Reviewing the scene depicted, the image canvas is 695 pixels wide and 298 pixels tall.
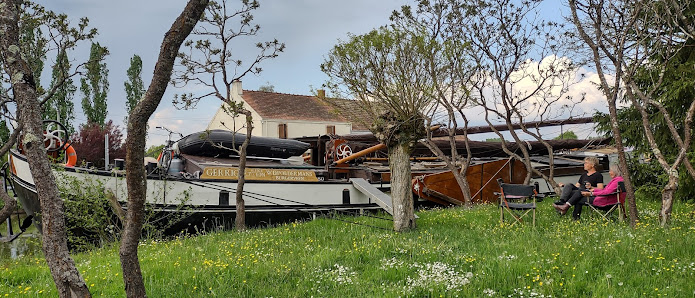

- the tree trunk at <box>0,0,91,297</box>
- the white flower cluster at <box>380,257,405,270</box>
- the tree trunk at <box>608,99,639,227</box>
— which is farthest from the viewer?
the tree trunk at <box>608,99,639,227</box>

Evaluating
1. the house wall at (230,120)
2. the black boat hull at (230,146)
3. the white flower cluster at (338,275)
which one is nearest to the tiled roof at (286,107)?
the house wall at (230,120)

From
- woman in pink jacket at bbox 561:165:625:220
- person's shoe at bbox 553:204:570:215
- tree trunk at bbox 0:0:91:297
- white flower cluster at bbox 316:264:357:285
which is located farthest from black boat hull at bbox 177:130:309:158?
tree trunk at bbox 0:0:91:297

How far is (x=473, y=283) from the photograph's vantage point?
16.6 ft

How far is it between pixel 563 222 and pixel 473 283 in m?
4.49

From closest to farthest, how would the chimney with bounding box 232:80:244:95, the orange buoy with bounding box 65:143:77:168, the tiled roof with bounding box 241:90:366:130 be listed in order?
the orange buoy with bounding box 65:143:77:168, the tiled roof with bounding box 241:90:366:130, the chimney with bounding box 232:80:244:95

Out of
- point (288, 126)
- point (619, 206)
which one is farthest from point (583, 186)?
point (288, 126)

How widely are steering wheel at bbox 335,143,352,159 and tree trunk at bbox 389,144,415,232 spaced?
674 cm

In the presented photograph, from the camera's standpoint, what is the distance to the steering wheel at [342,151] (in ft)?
50.9

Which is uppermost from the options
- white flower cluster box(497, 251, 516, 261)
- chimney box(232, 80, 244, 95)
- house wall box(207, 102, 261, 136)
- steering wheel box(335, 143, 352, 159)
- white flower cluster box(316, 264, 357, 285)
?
chimney box(232, 80, 244, 95)

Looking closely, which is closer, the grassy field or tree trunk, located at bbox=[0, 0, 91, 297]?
tree trunk, located at bbox=[0, 0, 91, 297]

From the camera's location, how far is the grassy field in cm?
495

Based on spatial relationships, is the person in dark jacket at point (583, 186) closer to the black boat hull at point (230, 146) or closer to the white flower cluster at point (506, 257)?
the white flower cluster at point (506, 257)

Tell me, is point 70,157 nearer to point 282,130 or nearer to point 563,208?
point 563,208

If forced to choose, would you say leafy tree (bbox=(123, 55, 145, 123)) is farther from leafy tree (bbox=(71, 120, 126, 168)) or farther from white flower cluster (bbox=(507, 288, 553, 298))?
white flower cluster (bbox=(507, 288, 553, 298))
